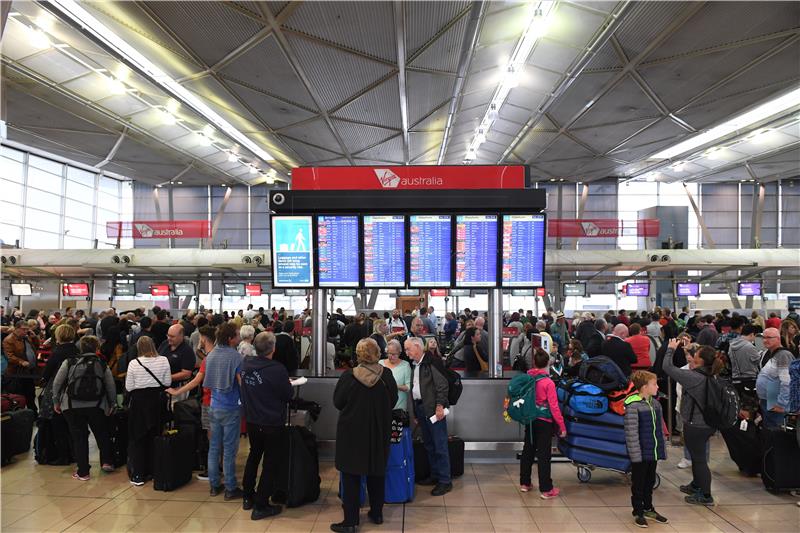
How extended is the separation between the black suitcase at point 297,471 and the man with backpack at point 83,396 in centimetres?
237

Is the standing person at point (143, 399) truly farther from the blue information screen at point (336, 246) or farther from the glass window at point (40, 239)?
the glass window at point (40, 239)

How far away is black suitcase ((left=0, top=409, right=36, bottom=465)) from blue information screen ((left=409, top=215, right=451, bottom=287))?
215 inches

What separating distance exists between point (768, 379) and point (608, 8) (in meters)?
8.96

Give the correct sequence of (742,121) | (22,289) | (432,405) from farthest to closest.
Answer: (742,121), (22,289), (432,405)

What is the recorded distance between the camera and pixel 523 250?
6934 mm

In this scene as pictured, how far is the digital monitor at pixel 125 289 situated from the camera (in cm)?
2144

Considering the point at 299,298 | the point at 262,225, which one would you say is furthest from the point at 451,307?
the point at 262,225

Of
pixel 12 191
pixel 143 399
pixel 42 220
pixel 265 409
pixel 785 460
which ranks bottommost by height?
pixel 785 460

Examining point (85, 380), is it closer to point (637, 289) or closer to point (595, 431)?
point (595, 431)

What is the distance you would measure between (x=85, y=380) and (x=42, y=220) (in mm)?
25898

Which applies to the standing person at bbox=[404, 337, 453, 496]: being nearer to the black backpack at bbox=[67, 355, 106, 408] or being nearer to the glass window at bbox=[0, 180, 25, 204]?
the black backpack at bbox=[67, 355, 106, 408]

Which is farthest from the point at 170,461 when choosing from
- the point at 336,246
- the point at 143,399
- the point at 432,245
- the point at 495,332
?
the point at 495,332

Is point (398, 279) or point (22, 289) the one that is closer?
point (398, 279)

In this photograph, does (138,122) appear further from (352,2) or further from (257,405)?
(257,405)
